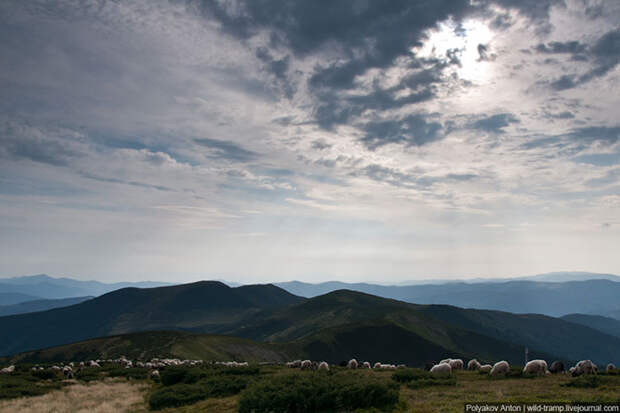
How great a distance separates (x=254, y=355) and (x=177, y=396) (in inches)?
3235

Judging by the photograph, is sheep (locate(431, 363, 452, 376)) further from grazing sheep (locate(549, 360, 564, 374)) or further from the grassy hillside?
the grassy hillside

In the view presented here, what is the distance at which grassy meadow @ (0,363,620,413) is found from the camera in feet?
51.5

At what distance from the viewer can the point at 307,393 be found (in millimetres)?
16203

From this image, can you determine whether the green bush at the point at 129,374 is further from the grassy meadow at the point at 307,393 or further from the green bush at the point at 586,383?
the green bush at the point at 586,383

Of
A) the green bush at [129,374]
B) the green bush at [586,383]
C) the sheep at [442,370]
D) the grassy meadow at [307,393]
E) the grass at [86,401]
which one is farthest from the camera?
the green bush at [129,374]

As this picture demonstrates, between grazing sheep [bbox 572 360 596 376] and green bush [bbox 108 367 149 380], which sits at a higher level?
grazing sheep [bbox 572 360 596 376]

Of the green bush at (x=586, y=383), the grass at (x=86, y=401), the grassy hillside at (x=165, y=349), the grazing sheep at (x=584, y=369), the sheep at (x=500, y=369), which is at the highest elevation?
the green bush at (x=586, y=383)

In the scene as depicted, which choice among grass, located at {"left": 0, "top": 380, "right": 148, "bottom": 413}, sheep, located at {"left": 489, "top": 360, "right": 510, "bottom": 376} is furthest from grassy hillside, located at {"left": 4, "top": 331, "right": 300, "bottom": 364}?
sheep, located at {"left": 489, "top": 360, "right": 510, "bottom": 376}

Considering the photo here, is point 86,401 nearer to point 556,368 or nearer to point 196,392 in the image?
point 196,392

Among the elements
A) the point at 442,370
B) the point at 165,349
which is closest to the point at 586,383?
the point at 442,370

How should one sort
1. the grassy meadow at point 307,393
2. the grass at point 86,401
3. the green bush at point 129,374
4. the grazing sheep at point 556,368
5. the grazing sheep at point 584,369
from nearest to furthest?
the grassy meadow at point 307,393 → the grass at point 86,401 → the grazing sheep at point 584,369 → the grazing sheep at point 556,368 → the green bush at point 129,374

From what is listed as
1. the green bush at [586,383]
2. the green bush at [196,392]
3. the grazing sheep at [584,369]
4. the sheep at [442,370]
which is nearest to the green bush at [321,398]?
the green bush at [196,392]

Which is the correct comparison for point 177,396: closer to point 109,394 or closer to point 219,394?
point 219,394

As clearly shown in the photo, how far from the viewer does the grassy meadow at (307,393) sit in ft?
51.5
